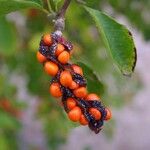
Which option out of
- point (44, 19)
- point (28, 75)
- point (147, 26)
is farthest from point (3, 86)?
point (147, 26)

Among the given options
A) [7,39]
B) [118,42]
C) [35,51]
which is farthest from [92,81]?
[35,51]

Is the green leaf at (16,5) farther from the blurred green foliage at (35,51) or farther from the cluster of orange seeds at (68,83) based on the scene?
the blurred green foliage at (35,51)

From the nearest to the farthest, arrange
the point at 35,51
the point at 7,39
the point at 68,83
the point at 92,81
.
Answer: the point at 68,83
the point at 92,81
the point at 7,39
the point at 35,51

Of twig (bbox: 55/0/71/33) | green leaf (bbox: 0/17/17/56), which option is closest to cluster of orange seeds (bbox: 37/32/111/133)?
twig (bbox: 55/0/71/33)

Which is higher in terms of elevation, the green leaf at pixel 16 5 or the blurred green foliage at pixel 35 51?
the green leaf at pixel 16 5

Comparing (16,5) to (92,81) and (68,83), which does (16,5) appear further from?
(92,81)

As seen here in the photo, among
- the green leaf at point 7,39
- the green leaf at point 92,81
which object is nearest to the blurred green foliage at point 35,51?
the green leaf at point 7,39

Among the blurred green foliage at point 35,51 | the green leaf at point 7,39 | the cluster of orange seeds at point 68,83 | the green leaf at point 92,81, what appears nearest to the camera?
the cluster of orange seeds at point 68,83
